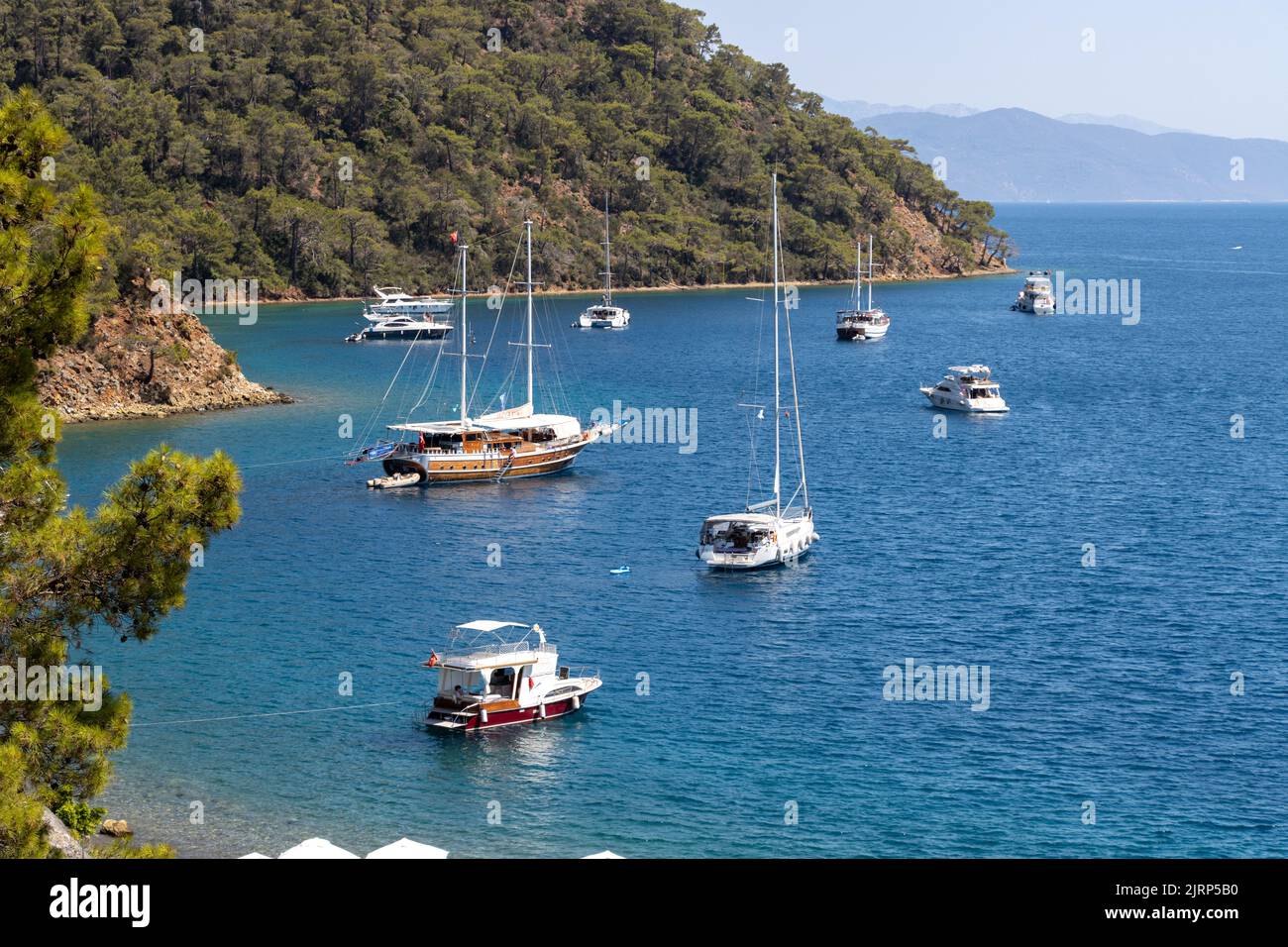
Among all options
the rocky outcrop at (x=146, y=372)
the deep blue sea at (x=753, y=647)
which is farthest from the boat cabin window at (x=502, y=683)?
the rocky outcrop at (x=146, y=372)

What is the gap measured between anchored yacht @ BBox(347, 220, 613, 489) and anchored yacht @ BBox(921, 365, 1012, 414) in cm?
3350

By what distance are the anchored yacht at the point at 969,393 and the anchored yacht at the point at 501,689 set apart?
2632 inches

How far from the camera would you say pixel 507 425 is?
8450 cm

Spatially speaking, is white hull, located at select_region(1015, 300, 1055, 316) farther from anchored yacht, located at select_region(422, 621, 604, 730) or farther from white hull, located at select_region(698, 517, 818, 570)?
anchored yacht, located at select_region(422, 621, 604, 730)

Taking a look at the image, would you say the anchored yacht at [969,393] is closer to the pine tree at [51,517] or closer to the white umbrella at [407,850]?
the white umbrella at [407,850]

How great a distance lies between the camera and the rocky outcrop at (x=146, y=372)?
9956cm

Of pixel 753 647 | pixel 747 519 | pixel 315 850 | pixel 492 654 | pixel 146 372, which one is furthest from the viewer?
pixel 146 372

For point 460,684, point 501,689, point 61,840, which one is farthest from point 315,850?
point 501,689

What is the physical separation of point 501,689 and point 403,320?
110709mm

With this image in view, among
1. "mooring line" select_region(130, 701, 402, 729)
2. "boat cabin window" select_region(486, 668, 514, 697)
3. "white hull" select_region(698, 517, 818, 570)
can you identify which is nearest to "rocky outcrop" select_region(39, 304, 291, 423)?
"white hull" select_region(698, 517, 818, 570)

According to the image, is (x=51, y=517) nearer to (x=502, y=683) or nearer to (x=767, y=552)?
(x=502, y=683)

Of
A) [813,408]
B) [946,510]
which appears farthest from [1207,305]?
[946,510]

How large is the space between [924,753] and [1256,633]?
18.6m
